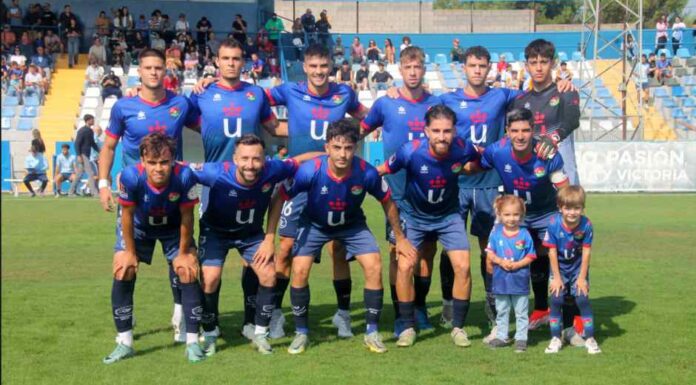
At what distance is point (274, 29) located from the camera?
34.5 meters

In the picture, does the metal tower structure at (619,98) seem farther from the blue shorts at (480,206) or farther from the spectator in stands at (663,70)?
the blue shorts at (480,206)

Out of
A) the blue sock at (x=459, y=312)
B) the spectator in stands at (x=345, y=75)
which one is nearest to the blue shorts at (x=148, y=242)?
the blue sock at (x=459, y=312)

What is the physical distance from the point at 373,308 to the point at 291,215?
1.13 m

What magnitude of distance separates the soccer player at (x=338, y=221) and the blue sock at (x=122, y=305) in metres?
1.26

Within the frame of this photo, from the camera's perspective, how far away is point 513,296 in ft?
22.8

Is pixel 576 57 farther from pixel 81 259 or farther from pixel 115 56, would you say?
pixel 81 259

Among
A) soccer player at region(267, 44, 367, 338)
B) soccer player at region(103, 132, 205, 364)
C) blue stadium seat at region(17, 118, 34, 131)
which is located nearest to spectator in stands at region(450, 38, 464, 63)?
blue stadium seat at region(17, 118, 34, 131)

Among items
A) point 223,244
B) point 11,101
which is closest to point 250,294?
point 223,244

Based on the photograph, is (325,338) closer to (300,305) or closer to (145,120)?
(300,305)

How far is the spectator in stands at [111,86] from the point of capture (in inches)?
1090

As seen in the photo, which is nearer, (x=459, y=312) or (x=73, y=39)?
(x=459, y=312)

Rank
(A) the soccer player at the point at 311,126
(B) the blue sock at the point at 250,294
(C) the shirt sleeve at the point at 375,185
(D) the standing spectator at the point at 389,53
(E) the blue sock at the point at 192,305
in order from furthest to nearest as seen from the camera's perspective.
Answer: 1. (D) the standing spectator at the point at 389,53
2. (A) the soccer player at the point at 311,126
3. (B) the blue sock at the point at 250,294
4. (C) the shirt sleeve at the point at 375,185
5. (E) the blue sock at the point at 192,305

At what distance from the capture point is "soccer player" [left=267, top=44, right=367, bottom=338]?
24.8 feet

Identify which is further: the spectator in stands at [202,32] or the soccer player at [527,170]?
the spectator in stands at [202,32]
